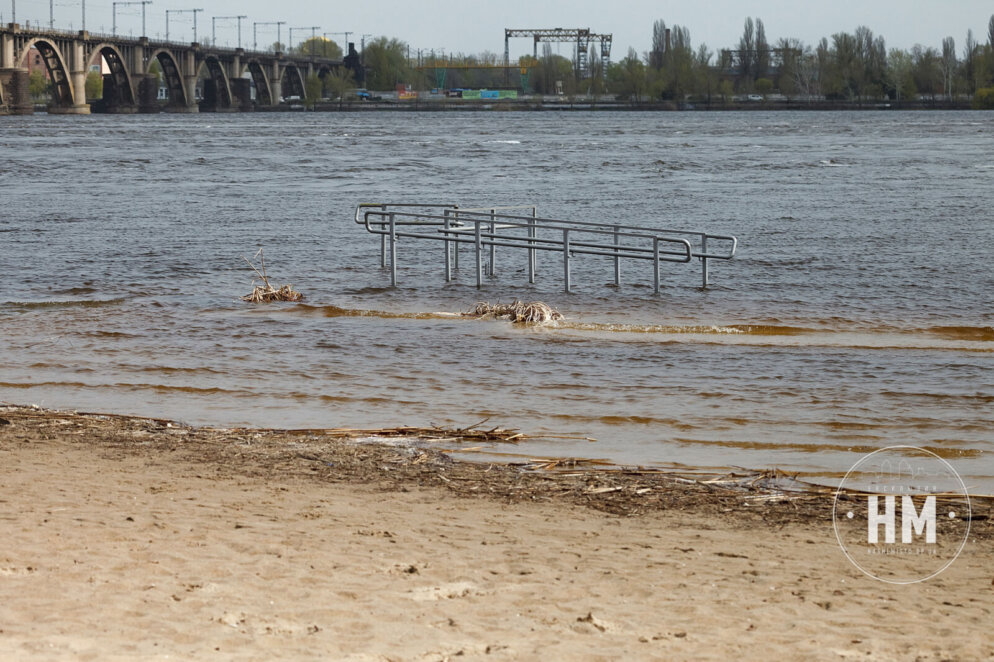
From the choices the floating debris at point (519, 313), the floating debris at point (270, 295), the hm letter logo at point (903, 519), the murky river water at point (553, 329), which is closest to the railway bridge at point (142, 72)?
the murky river water at point (553, 329)

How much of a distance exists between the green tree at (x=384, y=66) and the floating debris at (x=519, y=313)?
178513 mm

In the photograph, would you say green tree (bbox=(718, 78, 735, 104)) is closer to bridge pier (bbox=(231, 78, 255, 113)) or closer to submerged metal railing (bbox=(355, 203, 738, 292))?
bridge pier (bbox=(231, 78, 255, 113))

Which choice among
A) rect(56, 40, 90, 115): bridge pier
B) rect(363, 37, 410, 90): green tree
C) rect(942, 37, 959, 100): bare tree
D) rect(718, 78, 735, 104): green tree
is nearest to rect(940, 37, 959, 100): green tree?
rect(942, 37, 959, 100): bare tree

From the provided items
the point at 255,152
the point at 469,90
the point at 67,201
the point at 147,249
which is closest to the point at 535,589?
the point at 147,249

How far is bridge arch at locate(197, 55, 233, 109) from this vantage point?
5906 inches

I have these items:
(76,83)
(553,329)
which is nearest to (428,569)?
(553,329)

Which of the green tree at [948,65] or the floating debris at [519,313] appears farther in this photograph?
the green tree at [948,65]

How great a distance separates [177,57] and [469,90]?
6371 cm

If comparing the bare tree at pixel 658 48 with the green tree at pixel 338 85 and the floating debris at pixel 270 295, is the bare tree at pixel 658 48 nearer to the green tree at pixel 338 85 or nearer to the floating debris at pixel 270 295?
the green tree at pixel 338 85

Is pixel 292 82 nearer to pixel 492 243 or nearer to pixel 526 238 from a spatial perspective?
pixel 492 243

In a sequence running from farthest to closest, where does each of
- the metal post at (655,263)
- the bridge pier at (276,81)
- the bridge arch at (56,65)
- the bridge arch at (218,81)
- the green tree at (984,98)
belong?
1. the bridge pier at (276,81)
2. the green tree at (984,98)
3. the bridge arch at (218,81)
4. the bridge arch at (56,65)
5. the metal post at (655,263)

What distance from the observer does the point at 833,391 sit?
11305mm

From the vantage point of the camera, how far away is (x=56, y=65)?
11769cm

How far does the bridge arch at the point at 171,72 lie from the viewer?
5264 inches
